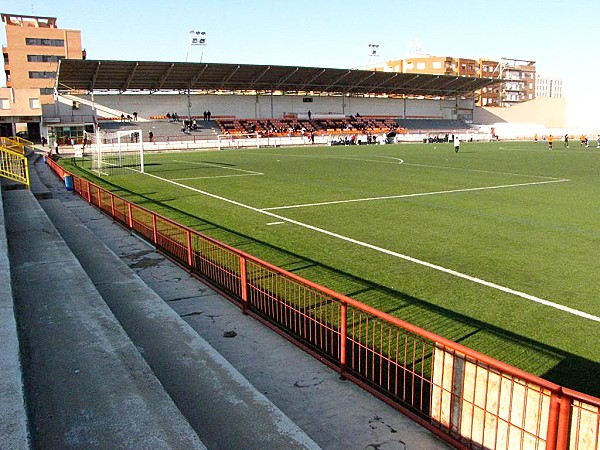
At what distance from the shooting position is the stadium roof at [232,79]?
6038cm

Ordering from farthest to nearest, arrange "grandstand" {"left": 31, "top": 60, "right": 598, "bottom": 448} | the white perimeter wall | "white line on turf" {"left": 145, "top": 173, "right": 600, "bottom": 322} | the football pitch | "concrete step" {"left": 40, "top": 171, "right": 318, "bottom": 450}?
the white perimeter wall
"grandstand" {"left": 31, "top": 60, "right": 598, "bottom": 448}
"white line on turf" {"left": 145, "top": 173, "right": 600, "bottom": 322}
the football pitch
"concrete step" {"left": 40, "top": 171, "right": 318, "bottom": 450}

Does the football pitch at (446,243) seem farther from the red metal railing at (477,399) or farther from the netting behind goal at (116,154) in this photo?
the netting behind goal at (116,154)

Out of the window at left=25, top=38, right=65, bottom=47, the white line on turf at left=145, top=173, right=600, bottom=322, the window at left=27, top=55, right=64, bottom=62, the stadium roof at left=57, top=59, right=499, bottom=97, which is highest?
the window at left=25, top=38, right=65, bottom=47

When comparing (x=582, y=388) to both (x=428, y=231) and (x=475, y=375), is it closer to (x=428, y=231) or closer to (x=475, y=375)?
(x=475, y=375)

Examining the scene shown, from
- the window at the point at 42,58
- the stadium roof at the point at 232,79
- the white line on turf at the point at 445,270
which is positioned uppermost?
the window at the point at 42,58

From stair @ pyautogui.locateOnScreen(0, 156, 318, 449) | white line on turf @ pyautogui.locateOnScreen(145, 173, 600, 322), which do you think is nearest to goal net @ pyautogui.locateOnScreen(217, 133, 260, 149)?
white line on turf @ pyautogui.locateOnScreen(145, 173, 600, 322)

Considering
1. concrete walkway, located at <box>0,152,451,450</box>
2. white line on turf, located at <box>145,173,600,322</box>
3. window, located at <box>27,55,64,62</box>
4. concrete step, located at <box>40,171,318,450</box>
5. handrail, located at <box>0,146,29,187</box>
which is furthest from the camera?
window, located at <box>27,55,64,62</box>

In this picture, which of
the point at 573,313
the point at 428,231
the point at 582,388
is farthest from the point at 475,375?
the point at 428,231

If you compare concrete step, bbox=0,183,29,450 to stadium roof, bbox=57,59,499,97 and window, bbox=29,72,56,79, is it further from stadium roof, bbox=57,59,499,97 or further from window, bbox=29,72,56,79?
window, bbox=29,72,56,79

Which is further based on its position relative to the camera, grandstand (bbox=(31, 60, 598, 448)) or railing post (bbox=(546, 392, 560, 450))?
grandstand (bbox=(31, 60, 598, 448))

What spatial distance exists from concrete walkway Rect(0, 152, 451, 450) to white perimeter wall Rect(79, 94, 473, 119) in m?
65.8

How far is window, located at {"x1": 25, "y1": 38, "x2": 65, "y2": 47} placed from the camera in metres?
88.0

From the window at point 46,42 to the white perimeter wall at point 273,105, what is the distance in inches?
1176

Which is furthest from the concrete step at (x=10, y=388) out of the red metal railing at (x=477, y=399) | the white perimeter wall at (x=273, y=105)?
the white perimeter wall at (x=273, y=105)
